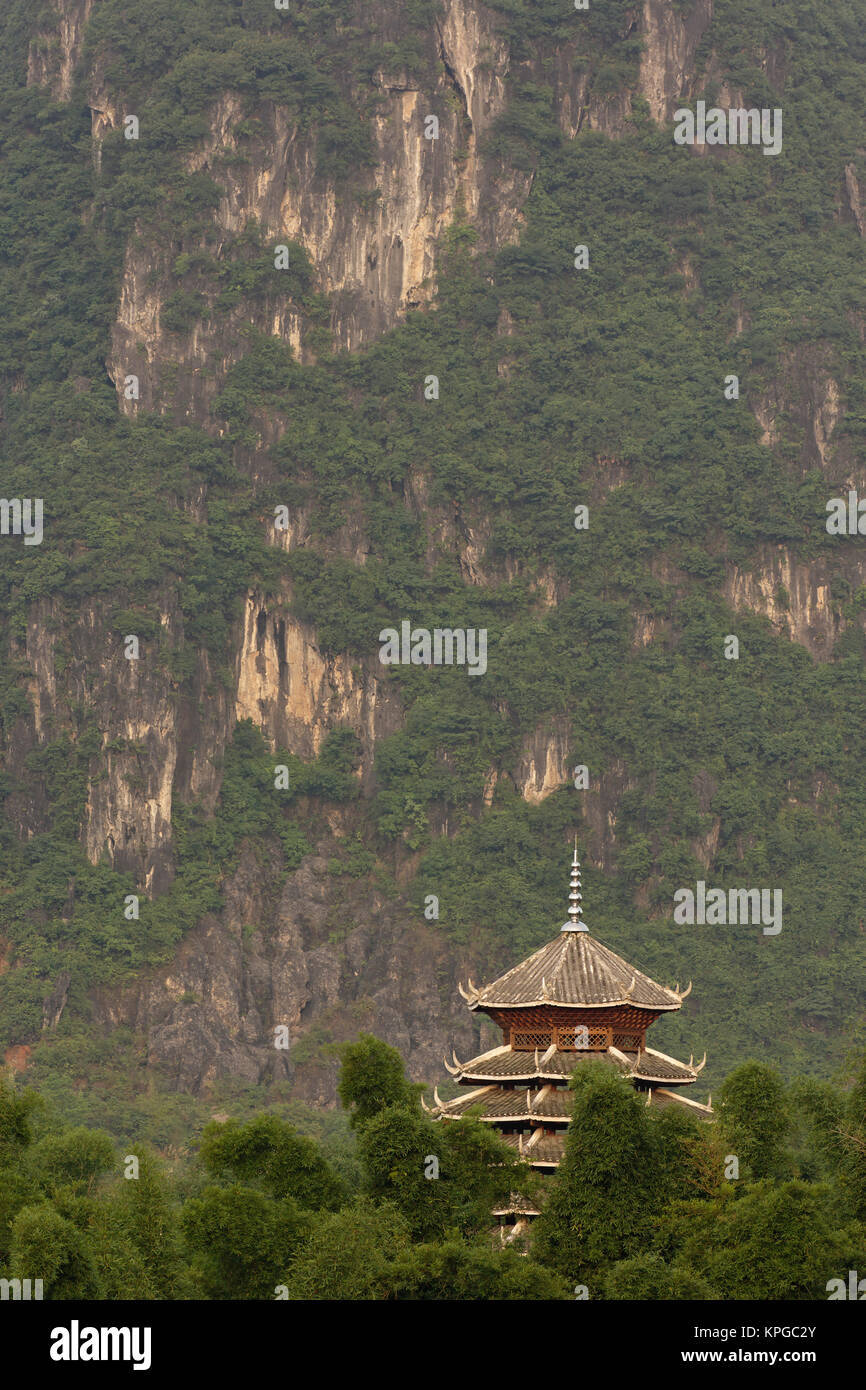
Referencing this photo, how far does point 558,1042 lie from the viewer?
35562 millimetres

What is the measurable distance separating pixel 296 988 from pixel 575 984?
64339mm

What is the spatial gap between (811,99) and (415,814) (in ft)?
107

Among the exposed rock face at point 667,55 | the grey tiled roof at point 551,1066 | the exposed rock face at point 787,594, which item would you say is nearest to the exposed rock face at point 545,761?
the exposed rock face at point 787,594

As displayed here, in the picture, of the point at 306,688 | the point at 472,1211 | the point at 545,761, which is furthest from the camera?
the point at 306,688

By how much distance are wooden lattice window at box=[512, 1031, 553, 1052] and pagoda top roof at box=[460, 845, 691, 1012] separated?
1.82 feet

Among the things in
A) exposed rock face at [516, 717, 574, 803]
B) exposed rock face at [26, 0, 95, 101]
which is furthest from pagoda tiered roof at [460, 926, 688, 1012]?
exposed rock face at [26, 0, 95, 101]

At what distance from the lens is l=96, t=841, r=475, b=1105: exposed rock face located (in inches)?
3733

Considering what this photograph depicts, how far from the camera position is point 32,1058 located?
3600 inches

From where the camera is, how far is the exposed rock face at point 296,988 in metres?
94.8

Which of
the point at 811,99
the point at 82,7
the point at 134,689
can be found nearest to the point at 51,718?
the point at 134,689

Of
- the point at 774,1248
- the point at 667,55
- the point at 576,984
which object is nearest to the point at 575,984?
the point at 576,984

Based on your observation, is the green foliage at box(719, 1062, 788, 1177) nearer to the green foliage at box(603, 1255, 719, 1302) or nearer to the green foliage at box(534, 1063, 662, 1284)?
the green foliage at box(534, 1063, 662, 1284)

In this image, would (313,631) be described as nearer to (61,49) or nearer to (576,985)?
(61,49)
